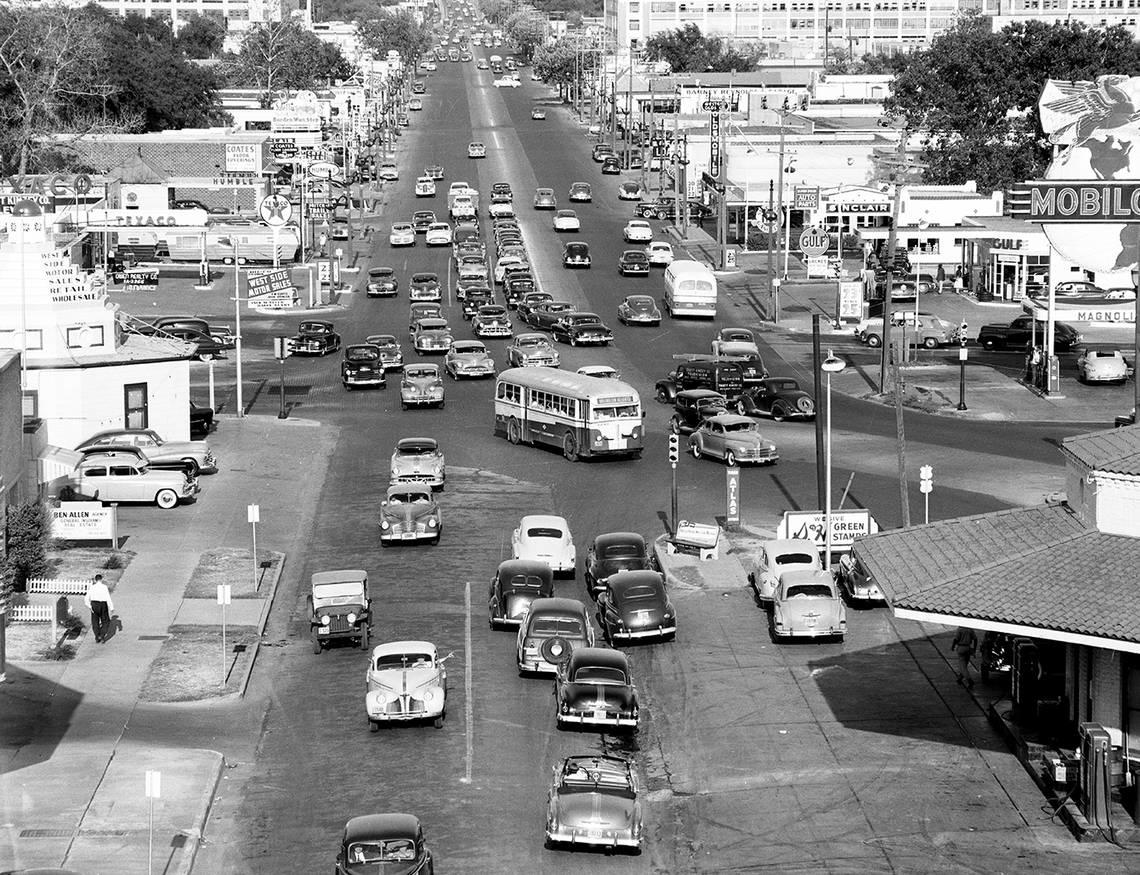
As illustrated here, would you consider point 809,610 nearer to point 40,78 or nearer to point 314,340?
point 314,340

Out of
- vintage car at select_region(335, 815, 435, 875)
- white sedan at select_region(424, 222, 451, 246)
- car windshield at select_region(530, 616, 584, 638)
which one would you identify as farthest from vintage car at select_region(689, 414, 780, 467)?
white sedan at select_region(424, 222, 451, 246)

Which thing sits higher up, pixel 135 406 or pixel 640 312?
pixel 640 312

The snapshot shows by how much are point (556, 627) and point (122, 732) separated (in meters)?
9.91

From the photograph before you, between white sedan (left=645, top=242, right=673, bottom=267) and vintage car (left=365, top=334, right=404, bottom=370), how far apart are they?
3206cm

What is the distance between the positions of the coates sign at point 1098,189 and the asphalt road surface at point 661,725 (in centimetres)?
1113

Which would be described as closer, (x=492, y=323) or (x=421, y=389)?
(x=421, y=389)

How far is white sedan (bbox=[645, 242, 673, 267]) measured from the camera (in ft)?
383

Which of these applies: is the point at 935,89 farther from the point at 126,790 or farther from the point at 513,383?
the point at 126,790

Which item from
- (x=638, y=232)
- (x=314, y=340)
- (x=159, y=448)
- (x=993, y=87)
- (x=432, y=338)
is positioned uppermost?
(x=993, y=87)

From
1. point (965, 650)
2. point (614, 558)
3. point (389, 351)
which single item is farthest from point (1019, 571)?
point (389, 351)

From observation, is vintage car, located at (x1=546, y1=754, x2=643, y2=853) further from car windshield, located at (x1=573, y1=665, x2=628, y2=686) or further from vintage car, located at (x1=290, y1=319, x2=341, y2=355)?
vintage car, located at (x1=290, y1=319, x2=341, y2=355)

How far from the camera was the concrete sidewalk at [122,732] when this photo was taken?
3541 cm

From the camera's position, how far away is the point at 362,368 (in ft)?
270

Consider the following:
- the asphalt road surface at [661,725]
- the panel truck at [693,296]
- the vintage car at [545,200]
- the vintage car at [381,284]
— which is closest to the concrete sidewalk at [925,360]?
the panel truck at [693,296]
